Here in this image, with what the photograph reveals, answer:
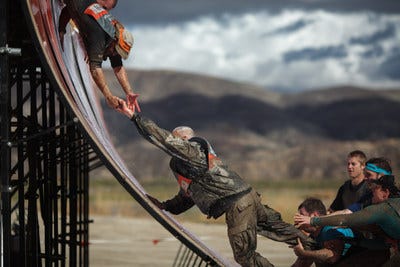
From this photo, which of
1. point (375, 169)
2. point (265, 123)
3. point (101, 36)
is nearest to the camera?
point (101, 36)

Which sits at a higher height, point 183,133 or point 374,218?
point 183,133

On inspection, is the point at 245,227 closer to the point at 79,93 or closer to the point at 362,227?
the point at 362,227

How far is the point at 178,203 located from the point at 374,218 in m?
1.97

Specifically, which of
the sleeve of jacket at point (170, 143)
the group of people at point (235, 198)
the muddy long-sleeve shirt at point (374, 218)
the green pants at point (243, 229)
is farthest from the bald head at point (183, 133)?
the muddy long-sleeve shirt at point (374, 218)

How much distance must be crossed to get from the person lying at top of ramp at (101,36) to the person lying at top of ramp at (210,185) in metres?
0.66

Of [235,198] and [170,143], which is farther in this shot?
[235,198]

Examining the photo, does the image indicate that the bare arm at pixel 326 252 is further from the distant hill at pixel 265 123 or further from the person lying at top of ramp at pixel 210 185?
the distant hill at pixel 265 123

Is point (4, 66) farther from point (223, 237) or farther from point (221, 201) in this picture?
point (223, 237)

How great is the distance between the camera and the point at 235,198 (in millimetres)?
10148

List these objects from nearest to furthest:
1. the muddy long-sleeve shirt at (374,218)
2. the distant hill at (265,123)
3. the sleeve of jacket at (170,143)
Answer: the sleeve of jacket at (170,143) → the muddy long-sleeve shirt at (374,218) → the distant hill at (265,123)

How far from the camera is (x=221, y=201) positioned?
10094mm

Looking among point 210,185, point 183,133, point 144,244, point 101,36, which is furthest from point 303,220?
point 144,244

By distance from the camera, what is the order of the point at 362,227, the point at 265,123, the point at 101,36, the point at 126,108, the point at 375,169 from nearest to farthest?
the point at 126,108 → the point at 362,227 → the point at 101,36 → the point at 375,169 → the point at 265,123

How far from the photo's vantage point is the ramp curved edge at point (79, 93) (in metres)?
9.70
